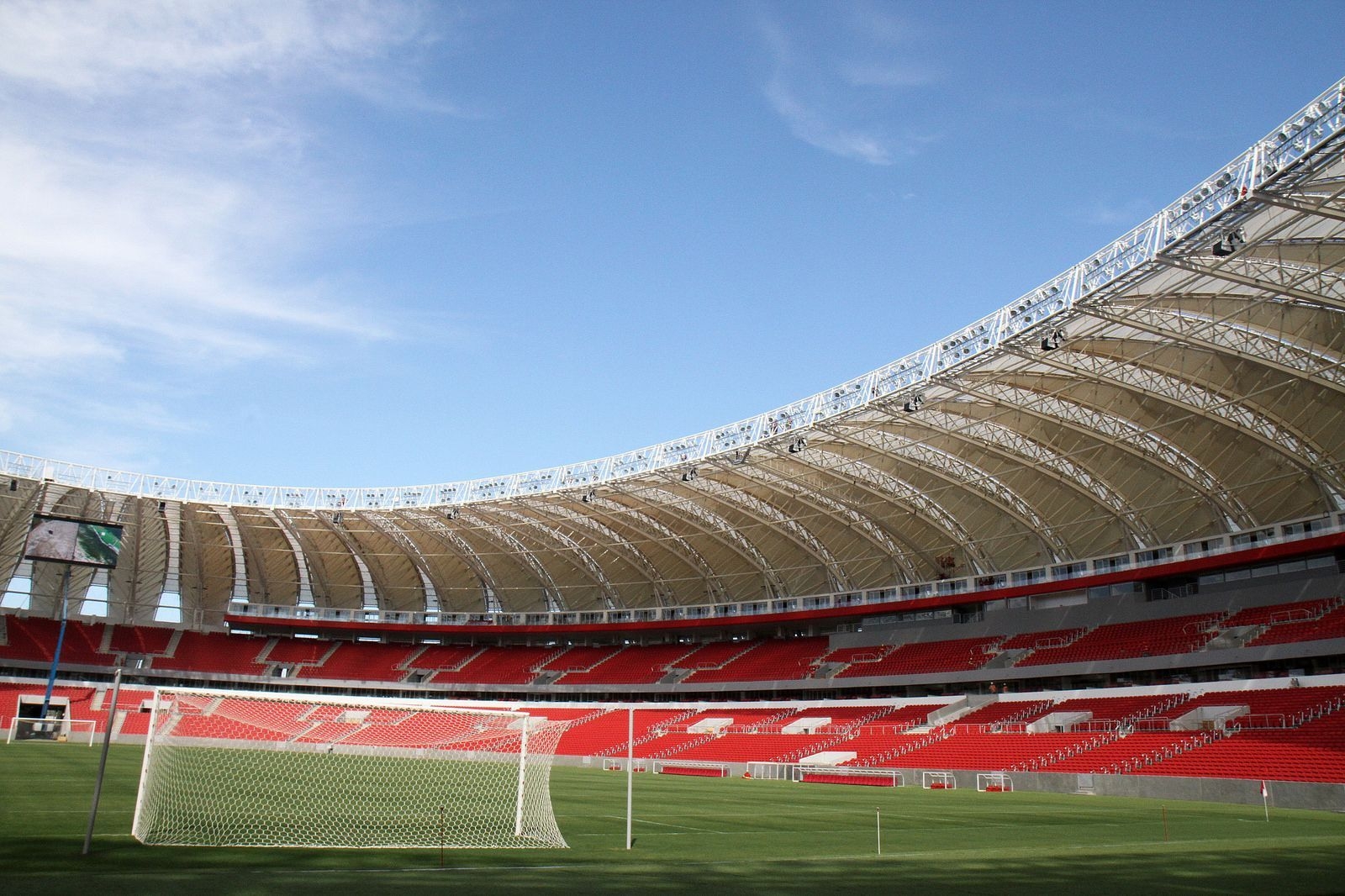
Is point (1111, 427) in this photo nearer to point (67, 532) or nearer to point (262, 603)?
point (67, 532)

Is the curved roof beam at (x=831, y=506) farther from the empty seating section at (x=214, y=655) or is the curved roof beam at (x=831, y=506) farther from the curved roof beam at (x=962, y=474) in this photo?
the empty seating section at (x=214, y=655)

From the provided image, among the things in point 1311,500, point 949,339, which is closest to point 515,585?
point 949,339

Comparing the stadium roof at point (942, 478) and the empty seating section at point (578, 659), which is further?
the empty seating section at point (578, 659)

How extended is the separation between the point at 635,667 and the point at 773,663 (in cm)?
1145

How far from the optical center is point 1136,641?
152 feet

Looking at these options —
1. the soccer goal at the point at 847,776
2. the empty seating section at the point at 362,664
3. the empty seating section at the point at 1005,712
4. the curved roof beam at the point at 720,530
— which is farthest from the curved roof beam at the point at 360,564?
the empty seating section at the point at 1005,712

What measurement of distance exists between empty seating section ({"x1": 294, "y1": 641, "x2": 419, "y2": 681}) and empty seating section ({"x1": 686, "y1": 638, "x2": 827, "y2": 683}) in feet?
85.1

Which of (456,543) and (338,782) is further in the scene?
(456,543)

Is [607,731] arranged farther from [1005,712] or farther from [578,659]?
[1005,712]

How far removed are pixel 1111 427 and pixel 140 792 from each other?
3688 centimetres

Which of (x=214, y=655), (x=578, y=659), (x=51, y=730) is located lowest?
(x=51, y=730)

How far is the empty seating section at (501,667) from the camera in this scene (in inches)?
2906

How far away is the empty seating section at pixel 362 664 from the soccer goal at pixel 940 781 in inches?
1921

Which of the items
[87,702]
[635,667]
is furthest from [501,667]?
[87,702]
